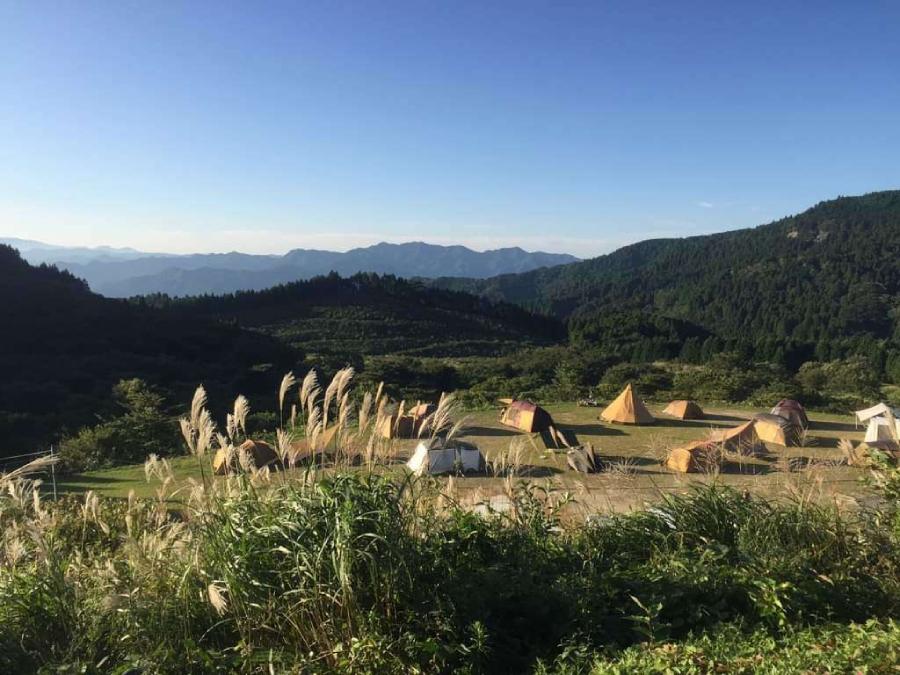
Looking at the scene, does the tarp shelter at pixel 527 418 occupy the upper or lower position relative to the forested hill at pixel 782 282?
lower

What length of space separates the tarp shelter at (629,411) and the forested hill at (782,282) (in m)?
70.4

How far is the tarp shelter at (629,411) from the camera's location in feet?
56.2

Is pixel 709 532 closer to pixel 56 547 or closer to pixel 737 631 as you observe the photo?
pixel 737 631

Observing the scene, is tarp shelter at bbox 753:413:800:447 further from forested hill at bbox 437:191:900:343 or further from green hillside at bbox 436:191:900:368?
forested hill at bbox 437:191:900:343

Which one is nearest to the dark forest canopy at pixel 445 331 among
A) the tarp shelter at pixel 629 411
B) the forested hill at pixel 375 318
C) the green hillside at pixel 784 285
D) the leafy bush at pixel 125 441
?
the forested hill at pixel 375 318

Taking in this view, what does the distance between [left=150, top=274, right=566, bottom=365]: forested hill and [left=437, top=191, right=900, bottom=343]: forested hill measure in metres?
38.1

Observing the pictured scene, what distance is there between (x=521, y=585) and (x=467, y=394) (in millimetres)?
19693

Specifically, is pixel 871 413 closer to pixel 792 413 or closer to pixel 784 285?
pixel 792 413

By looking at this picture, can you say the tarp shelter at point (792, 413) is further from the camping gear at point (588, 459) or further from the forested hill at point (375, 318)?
the forested hill at point (375, 318)

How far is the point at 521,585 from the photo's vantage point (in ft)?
11.0

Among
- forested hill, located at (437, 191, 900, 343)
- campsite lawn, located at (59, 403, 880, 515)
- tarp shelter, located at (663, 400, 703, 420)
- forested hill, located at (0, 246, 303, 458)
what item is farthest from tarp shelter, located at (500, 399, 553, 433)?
forested hill, located at (437, 191, 900, 343)

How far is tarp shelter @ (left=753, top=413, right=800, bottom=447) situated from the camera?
13.5m

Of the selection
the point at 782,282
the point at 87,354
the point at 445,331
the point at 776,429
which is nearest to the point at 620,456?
the point at 776,429

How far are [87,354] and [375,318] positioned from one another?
3918 cm
